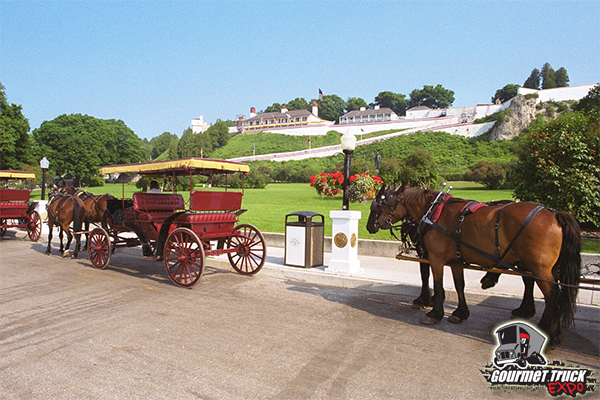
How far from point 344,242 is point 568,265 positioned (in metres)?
4.55

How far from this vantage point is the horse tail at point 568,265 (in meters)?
4.53

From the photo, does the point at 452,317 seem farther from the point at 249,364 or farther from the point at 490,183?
the point at 490,183

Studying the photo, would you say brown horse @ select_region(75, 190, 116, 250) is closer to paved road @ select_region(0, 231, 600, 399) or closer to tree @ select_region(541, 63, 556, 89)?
paved road @ select_region(0, 231, 600, 399)

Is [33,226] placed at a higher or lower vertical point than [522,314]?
higher

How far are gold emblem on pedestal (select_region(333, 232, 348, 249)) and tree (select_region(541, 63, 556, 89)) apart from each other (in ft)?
408

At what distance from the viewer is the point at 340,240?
28.5 ft

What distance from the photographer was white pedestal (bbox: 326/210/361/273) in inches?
337

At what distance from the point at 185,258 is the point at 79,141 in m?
62.9

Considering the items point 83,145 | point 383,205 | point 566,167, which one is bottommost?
point 383,205

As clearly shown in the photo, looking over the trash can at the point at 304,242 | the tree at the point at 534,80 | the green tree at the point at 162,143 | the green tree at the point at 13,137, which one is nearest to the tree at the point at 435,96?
the tree at the point at 534,80

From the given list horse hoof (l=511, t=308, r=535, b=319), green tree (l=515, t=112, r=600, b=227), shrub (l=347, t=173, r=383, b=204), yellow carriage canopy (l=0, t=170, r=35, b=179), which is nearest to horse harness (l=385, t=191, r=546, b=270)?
horse hoof (l=511, t=308, r=535, b=319)

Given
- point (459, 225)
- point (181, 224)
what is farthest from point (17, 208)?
point (459, 225)

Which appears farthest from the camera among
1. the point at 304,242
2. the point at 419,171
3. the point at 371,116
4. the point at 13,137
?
the point at 371,116

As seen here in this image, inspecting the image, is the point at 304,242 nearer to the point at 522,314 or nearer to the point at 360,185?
the point at 522,314
